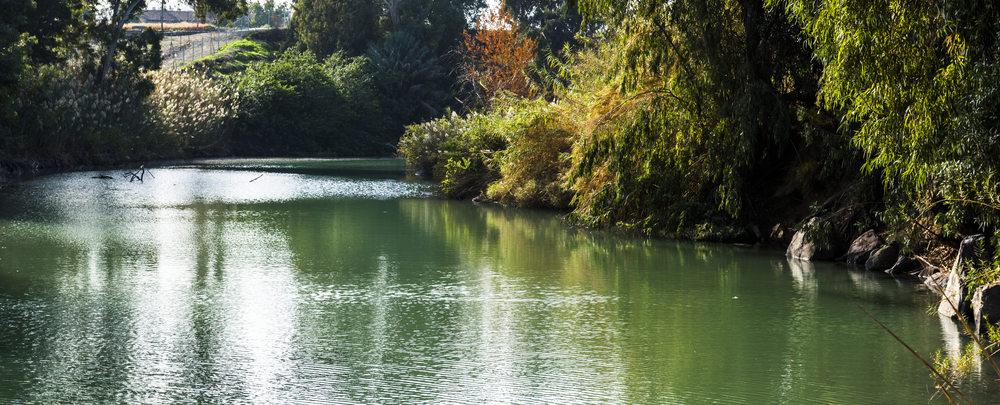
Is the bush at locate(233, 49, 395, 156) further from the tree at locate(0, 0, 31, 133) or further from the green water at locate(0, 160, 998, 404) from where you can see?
the green water at locate(0, 160, 998, 404)

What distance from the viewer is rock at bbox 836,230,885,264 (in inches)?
406

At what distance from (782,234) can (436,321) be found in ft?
21.6

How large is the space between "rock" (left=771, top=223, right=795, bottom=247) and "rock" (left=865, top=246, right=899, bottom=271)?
1.85 m

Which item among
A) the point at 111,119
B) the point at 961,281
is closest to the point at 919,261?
the point at 961,281

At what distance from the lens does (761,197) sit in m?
12.7

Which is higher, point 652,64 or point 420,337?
point 652,64

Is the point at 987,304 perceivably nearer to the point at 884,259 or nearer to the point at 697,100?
Answer: the point at 884,259

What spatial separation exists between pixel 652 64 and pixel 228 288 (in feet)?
20.9

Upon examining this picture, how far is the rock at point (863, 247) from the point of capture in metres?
10.3

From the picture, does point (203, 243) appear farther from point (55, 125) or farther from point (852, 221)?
point (55, 125)

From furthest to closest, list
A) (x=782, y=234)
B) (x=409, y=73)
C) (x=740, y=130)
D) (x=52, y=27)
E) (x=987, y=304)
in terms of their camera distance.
Answer: (x=409, y=73) < (x=52, y=27) < (x=782, y=234) < (x=740, y=130) < (x=987, y=304)

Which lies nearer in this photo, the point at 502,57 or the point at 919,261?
the point at 919,261

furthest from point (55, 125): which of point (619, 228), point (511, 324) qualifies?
point (511, 324)

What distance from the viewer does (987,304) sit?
6758mm
